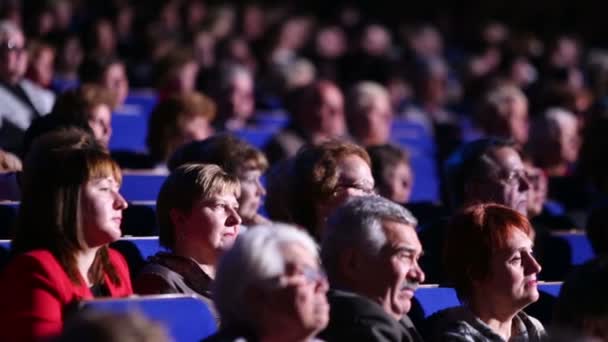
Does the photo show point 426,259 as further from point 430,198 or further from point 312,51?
point 312,51

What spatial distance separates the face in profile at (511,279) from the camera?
4461mm

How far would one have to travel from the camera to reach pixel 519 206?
5766 millimetres

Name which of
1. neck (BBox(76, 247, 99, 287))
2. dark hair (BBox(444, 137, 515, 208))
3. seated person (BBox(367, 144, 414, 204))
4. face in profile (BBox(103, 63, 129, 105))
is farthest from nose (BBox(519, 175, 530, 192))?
face in profile (BBox(103, 63, 129, 105))

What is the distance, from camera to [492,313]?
4473mm

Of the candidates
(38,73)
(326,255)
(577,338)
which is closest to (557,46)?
(38,73)

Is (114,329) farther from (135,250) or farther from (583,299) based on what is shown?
(135,250)

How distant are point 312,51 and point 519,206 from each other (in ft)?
25.7

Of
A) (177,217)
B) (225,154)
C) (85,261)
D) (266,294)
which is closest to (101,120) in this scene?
(225,154)

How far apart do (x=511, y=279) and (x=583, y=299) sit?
810mm

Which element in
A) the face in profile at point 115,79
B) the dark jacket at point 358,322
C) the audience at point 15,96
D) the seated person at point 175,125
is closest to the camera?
the dark jacket at point 358,322

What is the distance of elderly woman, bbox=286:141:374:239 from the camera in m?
5.01

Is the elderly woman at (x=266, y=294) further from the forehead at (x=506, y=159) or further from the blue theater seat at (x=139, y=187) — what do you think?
the forehead at (x=506, y=159)

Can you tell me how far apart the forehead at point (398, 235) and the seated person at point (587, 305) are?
0.55 m

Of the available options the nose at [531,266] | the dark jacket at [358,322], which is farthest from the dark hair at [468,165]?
the dark jacket at [358,322]
